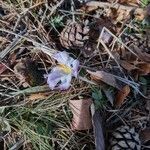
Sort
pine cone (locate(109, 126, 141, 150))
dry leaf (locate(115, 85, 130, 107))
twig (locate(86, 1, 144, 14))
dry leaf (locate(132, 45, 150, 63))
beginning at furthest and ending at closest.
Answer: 1. twig (locate(86, 1, 144, 14))
2. dry leaf (locate(132, 45, 150, 63))
3. dry leaf (locate(115, 85, 130, 107))
4. pine cone (locate(109, 126, 141, 150))

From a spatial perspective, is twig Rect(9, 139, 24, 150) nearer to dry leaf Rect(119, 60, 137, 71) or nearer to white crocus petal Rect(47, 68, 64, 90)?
white crocus petal Rect(47, 68, 64, 90)

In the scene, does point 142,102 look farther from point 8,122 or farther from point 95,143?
point 8,122

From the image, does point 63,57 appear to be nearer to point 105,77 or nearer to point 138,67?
point 105,77

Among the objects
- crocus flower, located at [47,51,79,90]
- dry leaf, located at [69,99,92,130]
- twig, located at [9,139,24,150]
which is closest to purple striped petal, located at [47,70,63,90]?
crocus flower, located at [47,51,79,90]

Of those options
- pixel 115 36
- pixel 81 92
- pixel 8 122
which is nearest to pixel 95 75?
pixel 81 92

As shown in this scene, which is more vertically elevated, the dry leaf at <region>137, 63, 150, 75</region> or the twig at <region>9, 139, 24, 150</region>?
the dry leaf at <region>137, 63, 150, 75</region>

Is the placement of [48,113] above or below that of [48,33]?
below

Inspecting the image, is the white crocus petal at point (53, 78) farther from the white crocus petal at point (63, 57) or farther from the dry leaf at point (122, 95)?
the dry leaf at point (122, 95)
